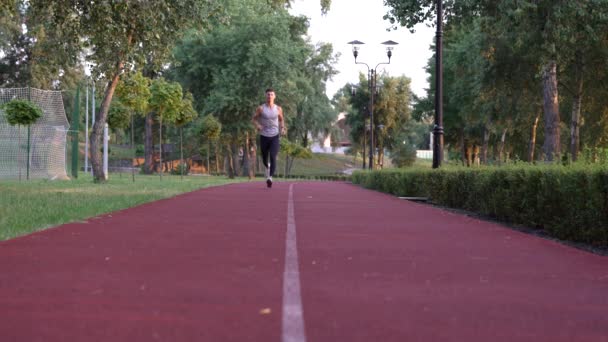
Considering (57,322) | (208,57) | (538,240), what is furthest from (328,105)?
(57,322)

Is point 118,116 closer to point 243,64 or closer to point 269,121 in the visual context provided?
point 243,64

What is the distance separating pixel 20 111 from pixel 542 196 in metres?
20.7

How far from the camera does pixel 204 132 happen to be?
40.4 metres

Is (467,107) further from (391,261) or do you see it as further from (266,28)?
(391,261)

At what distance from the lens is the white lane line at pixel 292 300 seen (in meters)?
3.14

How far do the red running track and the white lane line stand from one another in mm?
35

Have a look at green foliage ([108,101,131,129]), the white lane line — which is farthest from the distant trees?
green foliage ([108,101,131,129])

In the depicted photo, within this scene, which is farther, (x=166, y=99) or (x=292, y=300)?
(x=166, y=99)

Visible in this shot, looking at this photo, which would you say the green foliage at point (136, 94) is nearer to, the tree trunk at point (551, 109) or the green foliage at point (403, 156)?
the tree trunk at point (551, 109)

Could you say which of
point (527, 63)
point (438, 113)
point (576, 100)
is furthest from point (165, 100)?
point (576, 100)

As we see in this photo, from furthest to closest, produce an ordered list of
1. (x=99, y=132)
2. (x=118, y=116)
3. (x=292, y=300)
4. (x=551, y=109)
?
(x=118, y=116), (x=551, y=109), (x=99, y=132), (x=292, y=300)

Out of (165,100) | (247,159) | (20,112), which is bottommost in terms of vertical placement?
(247,159)

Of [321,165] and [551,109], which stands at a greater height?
[551,109]

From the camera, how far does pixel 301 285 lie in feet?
14.2
